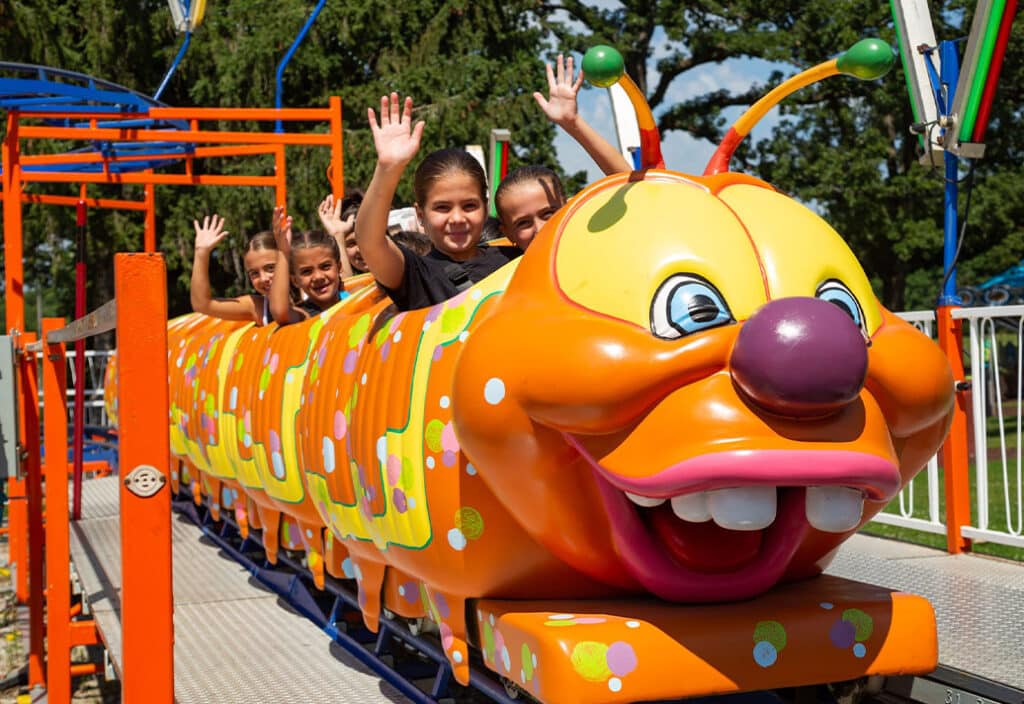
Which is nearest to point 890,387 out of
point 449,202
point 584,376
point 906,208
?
point 584,376

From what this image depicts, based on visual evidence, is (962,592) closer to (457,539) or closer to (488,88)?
(457,539)

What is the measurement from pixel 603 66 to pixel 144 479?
98cm

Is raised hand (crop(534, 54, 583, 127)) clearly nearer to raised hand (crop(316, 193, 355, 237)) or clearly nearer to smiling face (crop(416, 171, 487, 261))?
smiling face (crop(416, 171, 487, 261))

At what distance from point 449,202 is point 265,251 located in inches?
98.6

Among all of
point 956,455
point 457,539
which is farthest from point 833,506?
point 956,455

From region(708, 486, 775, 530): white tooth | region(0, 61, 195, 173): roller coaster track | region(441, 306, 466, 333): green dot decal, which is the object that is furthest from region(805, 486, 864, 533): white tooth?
region(0, 61, 195, 173): roller coaster track

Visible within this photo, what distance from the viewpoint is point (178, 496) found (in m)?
7.01

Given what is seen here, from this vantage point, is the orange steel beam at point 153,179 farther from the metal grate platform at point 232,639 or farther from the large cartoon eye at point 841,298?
the large cartoon eye at point 841,298

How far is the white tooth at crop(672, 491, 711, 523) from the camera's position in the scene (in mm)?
1839

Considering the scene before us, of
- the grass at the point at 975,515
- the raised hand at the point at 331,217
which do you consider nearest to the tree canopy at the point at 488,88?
the grass at the point at 975,515

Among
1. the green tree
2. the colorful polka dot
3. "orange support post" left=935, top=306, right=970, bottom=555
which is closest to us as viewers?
the colorful polka dot

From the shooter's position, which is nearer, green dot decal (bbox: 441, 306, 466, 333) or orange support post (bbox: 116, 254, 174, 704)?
orange support post (bbox: 116, 254, 174, 704)

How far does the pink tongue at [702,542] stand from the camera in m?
2.09

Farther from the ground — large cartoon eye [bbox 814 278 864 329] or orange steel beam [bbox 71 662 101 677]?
large cartoon eye [bbox 814 278 864 329]
